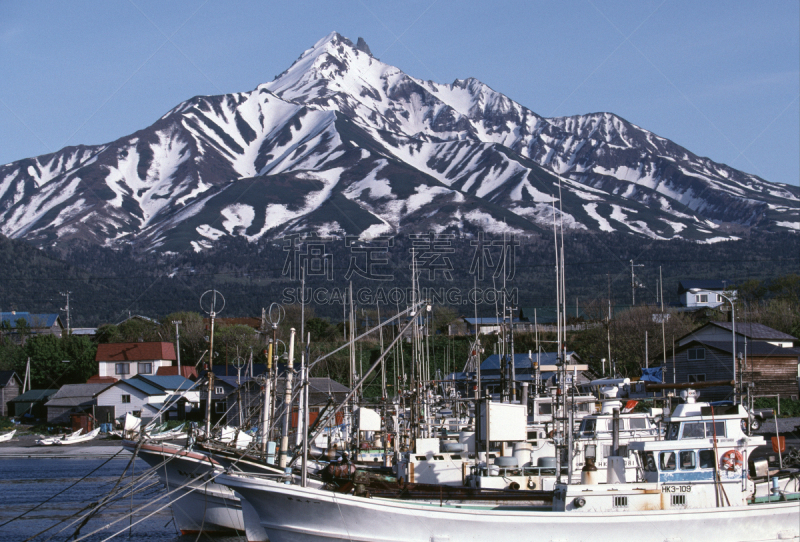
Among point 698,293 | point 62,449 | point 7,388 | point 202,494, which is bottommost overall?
point 62,449

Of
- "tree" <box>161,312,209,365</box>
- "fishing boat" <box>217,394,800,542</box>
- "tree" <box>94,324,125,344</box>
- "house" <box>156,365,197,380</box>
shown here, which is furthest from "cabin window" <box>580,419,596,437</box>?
"tree" <box>94,324,125,344</box>

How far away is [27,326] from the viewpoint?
4461 inches

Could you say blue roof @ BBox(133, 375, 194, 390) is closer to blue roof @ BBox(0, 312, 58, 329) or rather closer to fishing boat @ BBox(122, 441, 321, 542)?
blue roof @ BBox(0, 312, 58, 329)

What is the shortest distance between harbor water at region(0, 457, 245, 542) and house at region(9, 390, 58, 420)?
74.4 ft

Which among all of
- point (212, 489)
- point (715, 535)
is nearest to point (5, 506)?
point (212, 489)

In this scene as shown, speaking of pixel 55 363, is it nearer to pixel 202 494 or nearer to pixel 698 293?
pixel 202 494

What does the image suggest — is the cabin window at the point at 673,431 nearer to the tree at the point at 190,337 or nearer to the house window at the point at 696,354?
the house window at the point at 696,354

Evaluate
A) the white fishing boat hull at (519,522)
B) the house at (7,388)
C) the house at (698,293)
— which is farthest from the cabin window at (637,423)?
the house at (698,293)

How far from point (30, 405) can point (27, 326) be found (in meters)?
32.2

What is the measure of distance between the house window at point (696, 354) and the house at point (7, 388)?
6034cm

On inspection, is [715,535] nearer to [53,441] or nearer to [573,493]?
[573,493]

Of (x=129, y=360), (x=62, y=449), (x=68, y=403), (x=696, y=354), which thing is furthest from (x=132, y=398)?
(x=696, y=354)

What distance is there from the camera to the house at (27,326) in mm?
109688

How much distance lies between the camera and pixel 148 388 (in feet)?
261
